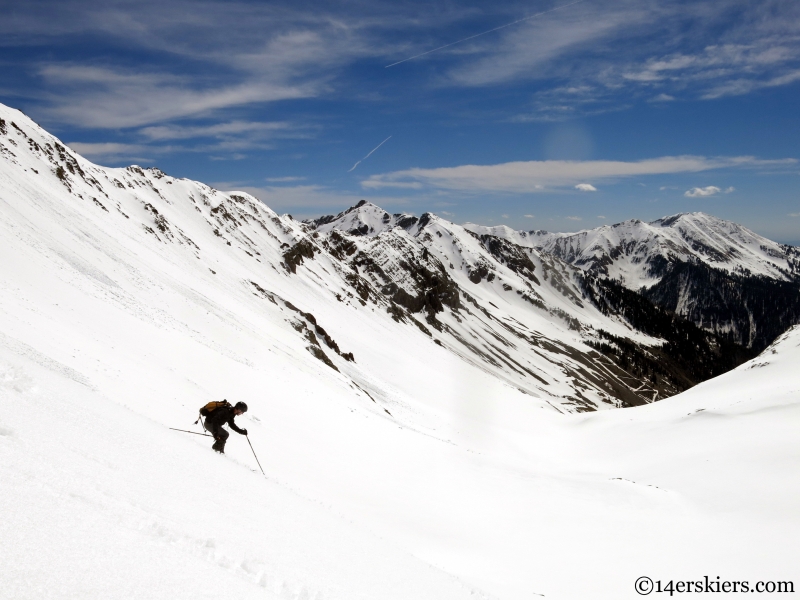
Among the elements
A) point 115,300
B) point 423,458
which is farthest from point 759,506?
point 115,300

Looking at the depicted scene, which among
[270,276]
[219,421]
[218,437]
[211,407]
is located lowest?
[218,437]

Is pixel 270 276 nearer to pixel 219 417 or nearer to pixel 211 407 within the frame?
pixel 211 407

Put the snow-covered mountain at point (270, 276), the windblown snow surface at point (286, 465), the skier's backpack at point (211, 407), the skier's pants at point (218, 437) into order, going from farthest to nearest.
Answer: the snow-covered mountain at point (270, 276), the skier's backpack at point (211, 407), the skier's pants at point (218, 437), the windblown snow surface at point (286, 465)

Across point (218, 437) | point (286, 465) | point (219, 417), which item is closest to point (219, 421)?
point (219, 417)

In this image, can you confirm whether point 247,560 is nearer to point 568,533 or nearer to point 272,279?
point 568,533

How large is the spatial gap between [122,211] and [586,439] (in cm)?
6969

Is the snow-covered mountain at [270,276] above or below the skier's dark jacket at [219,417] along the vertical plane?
above

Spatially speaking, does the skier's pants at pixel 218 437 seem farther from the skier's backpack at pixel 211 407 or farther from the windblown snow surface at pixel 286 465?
the windblown snow surface at pixel 286 465

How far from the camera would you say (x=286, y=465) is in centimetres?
1555

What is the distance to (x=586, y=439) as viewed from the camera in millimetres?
47281

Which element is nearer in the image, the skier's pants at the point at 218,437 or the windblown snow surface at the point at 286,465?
the windblown snow surface at the point at 286,465

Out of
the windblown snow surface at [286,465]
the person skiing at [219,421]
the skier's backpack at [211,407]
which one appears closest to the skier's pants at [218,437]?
the person skiing at [219,421]

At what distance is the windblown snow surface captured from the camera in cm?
613

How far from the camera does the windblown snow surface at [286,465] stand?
20.1 feet
